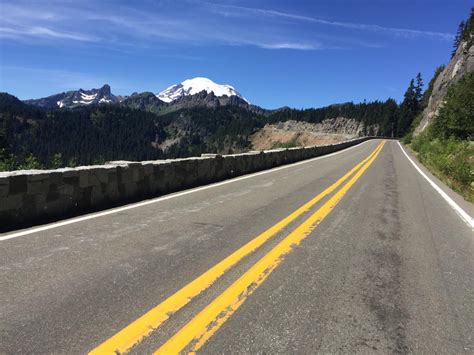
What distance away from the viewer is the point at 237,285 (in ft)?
13.7

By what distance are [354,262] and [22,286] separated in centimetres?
375

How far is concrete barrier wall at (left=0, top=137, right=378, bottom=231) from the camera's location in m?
6.48

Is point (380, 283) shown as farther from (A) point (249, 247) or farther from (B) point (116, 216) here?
(B) point (116, 216)

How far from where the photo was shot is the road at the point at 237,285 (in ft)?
10.3

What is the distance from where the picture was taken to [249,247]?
555 cm

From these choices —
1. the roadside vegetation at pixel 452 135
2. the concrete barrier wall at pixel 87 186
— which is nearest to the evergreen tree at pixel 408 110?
the roadside vegetation at pixel 452 135

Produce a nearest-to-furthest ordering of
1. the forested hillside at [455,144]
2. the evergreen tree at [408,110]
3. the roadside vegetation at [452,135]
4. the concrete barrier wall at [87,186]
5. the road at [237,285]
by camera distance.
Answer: the road at [237,285], the concrete barrier wall at [87,186], the forested hillside at [455,144], the roadside vegetation at [452,135], the evergreen tree at [408,110]

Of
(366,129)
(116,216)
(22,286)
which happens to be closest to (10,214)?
(116,216)

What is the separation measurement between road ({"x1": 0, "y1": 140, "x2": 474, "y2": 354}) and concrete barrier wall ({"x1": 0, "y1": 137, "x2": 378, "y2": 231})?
60 cm

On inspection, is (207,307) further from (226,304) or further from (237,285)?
(237,285)

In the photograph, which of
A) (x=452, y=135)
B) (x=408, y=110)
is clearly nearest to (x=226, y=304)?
(x=452, y=135)

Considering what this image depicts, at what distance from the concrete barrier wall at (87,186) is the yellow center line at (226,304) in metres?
4.08

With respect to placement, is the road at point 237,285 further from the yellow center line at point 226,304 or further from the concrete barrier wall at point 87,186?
the concrete barrier wall at point 87,186

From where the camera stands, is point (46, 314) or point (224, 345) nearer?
point (224, 345)
